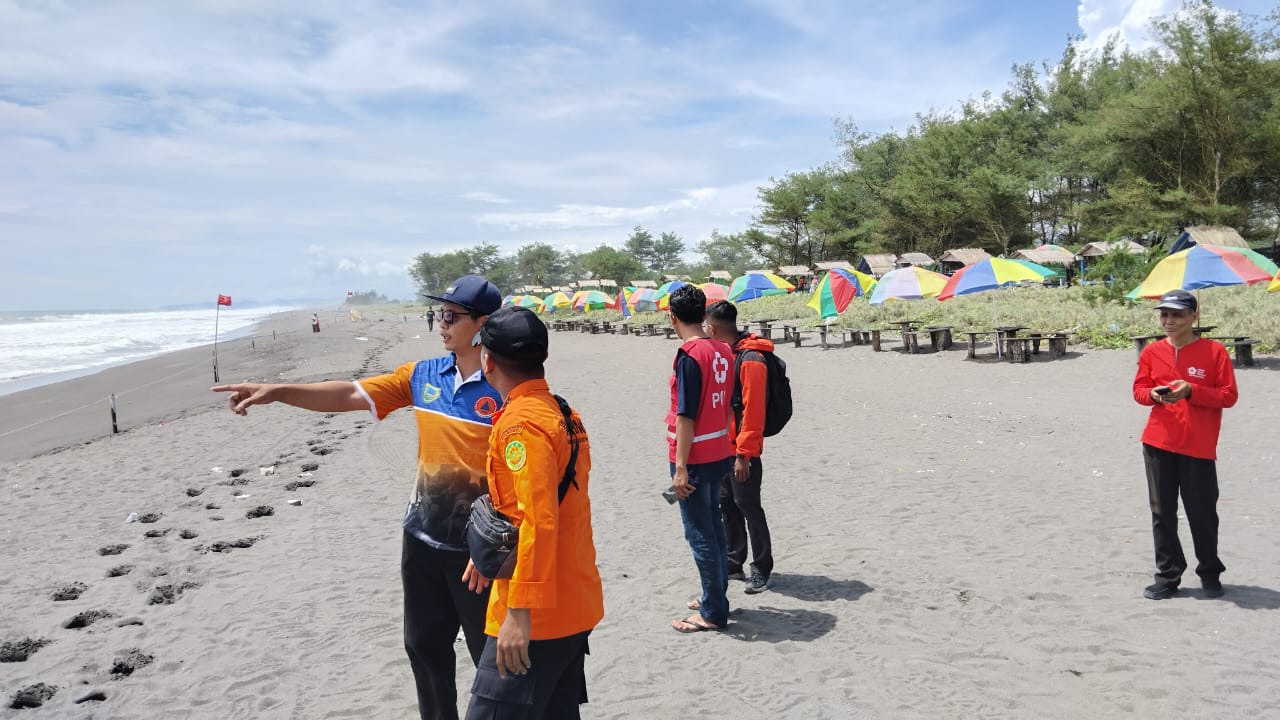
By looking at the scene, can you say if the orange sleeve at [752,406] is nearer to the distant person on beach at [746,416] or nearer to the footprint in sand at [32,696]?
the distant person on beach at [746,416]

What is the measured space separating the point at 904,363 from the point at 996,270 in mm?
3227

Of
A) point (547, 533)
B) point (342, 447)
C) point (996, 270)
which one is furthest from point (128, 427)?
point (996, 270)

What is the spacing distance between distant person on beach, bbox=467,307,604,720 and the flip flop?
85.2 inches

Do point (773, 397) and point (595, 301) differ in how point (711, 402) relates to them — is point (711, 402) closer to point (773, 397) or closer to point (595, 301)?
point (773, 397)

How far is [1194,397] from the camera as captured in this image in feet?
13.4

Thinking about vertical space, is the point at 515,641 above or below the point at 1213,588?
above

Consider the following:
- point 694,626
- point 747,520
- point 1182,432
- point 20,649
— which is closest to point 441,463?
point 694,626

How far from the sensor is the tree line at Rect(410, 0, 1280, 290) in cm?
3284

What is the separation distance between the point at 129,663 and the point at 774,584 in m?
3.83

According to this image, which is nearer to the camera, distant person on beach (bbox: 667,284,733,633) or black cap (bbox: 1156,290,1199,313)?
distant person on beach (bbox: 667,284,733,633)

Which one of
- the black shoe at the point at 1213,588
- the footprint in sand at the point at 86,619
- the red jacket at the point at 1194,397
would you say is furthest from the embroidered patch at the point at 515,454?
the footprint in sand at the point at 86,619

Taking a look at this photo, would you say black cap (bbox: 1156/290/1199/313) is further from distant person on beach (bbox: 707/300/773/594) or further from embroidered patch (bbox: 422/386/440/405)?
embroidered patch (bbox: 422/386/440/405)

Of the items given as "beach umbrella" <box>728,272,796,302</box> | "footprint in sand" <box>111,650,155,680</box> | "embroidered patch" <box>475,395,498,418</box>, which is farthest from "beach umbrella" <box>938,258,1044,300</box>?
"footprint in sand" <box>111,650,155,680</box>

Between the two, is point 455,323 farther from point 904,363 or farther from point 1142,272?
point 1142,272
